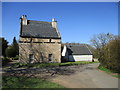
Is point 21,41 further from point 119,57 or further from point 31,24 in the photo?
point 119,57

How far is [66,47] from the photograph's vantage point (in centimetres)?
3922

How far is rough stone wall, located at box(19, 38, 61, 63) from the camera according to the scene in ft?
88.7

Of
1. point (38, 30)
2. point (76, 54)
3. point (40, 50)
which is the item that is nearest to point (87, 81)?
point (40, 50)

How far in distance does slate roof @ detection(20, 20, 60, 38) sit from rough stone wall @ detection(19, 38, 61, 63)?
121cm

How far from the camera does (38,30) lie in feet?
98.2

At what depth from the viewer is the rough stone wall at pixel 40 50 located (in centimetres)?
2705

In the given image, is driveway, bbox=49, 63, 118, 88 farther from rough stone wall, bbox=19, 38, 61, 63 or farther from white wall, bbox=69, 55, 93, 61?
white wall, bbox=69, 55, 93, 61

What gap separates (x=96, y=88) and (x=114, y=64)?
6.34 m

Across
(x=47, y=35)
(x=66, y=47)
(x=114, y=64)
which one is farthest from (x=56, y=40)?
(x=114, y=64)

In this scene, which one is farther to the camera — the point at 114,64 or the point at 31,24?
the point at 31,24

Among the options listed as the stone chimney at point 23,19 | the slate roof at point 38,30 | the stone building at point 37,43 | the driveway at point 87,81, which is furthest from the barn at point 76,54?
the driveway at point 87,81

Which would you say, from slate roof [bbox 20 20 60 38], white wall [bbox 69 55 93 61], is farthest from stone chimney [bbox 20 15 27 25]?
white wall [bbox 69 55 93 61]

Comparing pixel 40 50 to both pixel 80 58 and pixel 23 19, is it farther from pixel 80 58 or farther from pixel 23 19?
pixel 80 58

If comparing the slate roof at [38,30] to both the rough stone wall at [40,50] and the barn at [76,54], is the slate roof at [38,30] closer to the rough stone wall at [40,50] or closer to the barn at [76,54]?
the rough stone wall at [40,50]
